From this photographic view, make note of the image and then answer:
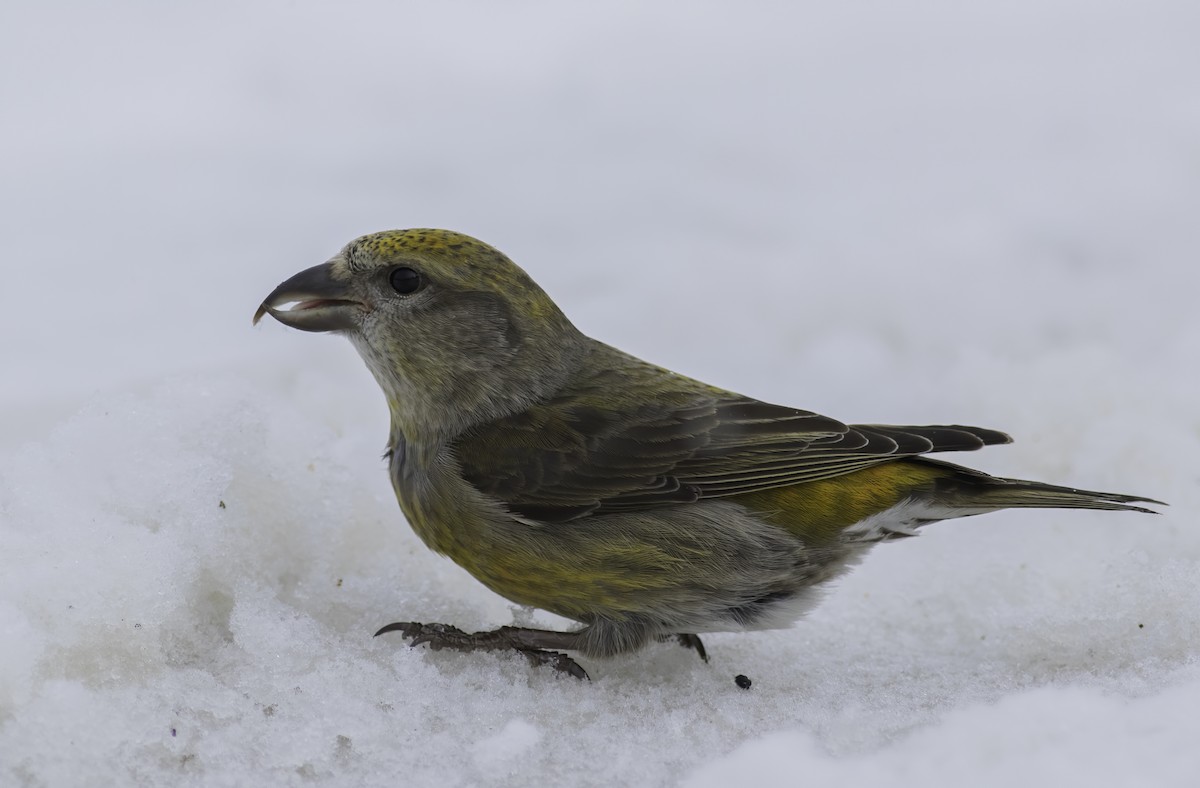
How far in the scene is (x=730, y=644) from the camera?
4262 mm

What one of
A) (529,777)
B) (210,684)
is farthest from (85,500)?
(529,777)

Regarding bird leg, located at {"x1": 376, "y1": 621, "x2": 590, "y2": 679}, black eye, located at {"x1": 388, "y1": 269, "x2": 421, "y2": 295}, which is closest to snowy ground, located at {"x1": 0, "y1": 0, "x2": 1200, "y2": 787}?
bird leg, located at {"x1": 376, "y1": 621, "x2": 590, "y2": 679}

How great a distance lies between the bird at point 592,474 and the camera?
12.2 feet

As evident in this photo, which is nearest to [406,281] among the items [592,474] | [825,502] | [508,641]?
[592,474]

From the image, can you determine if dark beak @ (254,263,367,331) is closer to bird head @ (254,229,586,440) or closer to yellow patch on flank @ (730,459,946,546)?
bird head @ (254,229,586,440)

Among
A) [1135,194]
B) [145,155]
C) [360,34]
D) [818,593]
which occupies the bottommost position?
[818,593]

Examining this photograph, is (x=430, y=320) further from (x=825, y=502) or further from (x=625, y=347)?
(x=625, y=347)

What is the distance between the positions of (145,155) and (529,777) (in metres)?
5.89

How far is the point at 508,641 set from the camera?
150 inches

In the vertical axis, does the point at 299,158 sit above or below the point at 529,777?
above

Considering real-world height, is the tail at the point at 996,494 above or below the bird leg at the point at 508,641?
Answer: above

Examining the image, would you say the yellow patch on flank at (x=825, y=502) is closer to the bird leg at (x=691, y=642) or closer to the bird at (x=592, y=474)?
the bird at (x=592, y=474)

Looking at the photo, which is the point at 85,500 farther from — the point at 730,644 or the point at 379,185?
the point at 379,185

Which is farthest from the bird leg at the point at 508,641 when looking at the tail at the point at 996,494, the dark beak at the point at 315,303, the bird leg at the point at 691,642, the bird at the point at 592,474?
the tail at the point at 996,494
